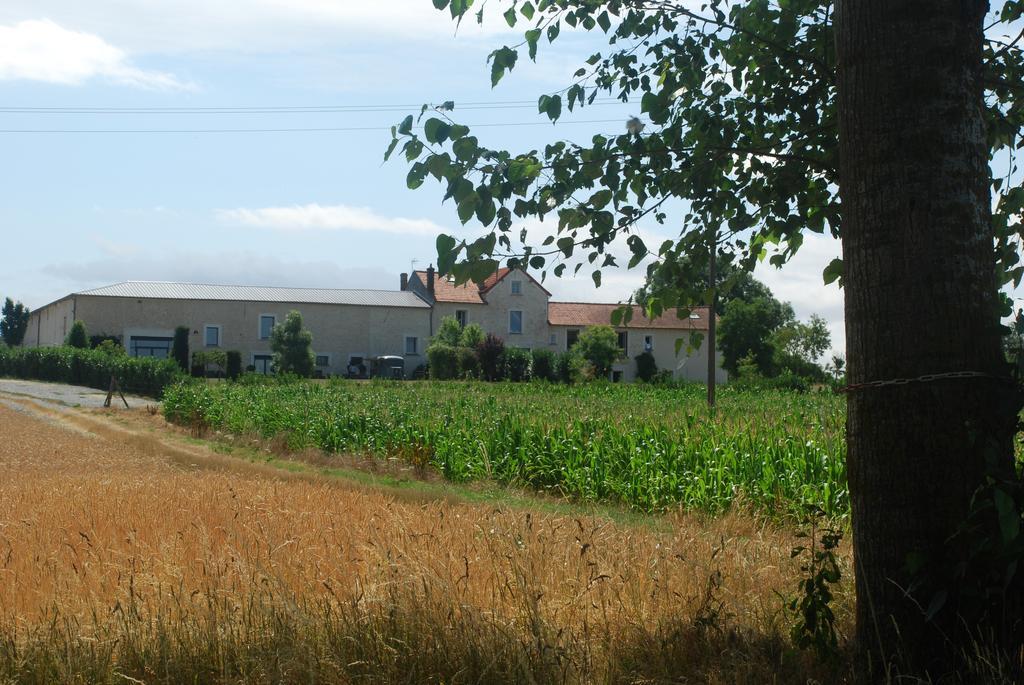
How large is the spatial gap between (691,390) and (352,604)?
3987 centimetres

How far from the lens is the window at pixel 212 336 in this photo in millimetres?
62938

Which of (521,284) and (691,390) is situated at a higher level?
(521,284)

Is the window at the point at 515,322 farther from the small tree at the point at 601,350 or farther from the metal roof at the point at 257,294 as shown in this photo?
the small tree at the point at 601,350

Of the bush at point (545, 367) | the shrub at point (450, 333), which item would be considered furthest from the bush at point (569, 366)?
the shrub at point (450, 333)

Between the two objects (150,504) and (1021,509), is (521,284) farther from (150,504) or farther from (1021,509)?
(1021,509)

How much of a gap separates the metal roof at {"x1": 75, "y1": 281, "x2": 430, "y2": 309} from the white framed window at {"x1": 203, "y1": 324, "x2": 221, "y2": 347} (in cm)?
198

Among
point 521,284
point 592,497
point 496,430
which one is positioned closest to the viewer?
point 592,497

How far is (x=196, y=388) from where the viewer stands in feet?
93.9

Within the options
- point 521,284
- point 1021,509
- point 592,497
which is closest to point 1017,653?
point 1021,509

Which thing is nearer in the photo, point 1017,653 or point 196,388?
point 1017,653

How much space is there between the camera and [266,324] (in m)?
64.6

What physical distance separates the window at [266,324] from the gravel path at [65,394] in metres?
18.3

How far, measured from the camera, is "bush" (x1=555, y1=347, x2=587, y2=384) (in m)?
57.9

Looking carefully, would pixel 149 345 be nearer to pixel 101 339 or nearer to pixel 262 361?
pixel 101 339
